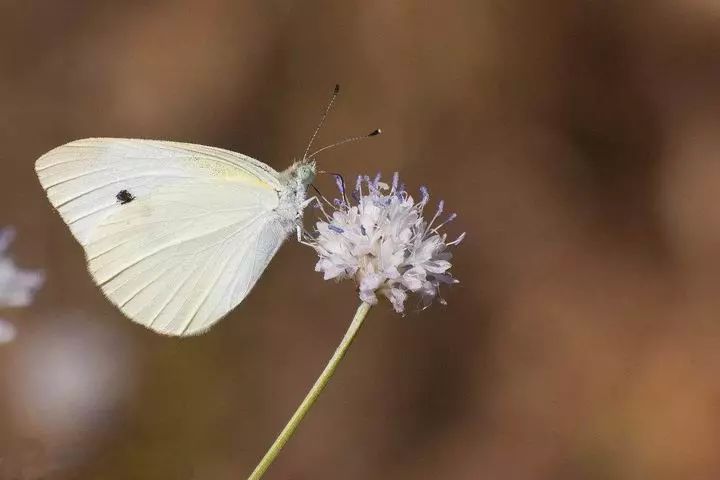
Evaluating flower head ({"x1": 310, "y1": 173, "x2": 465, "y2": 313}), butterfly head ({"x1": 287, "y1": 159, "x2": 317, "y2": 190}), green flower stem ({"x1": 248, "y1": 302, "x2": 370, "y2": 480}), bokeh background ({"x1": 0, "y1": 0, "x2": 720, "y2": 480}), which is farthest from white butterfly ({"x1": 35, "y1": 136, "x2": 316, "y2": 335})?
bokeh background ({"x1": 0, "y1": 0, "x2": 720, "y2": 480})

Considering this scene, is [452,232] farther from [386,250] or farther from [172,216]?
[386,250]

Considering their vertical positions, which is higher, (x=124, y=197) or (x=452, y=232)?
(x=452, y=232)

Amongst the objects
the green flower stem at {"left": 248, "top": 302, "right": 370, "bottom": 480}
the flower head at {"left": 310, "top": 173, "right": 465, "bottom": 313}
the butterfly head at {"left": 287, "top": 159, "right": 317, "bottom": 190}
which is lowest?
the green flower stem at {"left": 248, "top": 302, "right": 370, "bottom": 480}

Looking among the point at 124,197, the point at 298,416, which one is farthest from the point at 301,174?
the point at 298,416

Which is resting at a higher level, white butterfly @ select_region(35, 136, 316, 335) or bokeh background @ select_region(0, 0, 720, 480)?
bokeh background @ select_region(0, 0, 720, 480)

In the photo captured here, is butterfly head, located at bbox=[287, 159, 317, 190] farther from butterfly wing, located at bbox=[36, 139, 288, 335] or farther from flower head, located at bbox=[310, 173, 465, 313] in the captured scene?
flower head, located at bbox=[310, 173, 465, 313]

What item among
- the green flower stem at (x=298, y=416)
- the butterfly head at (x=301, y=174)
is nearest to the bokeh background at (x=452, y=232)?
the butterfly head at (x=301, y=174)

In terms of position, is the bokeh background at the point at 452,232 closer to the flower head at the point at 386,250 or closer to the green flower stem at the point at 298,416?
the flower head at the point at 386,250
